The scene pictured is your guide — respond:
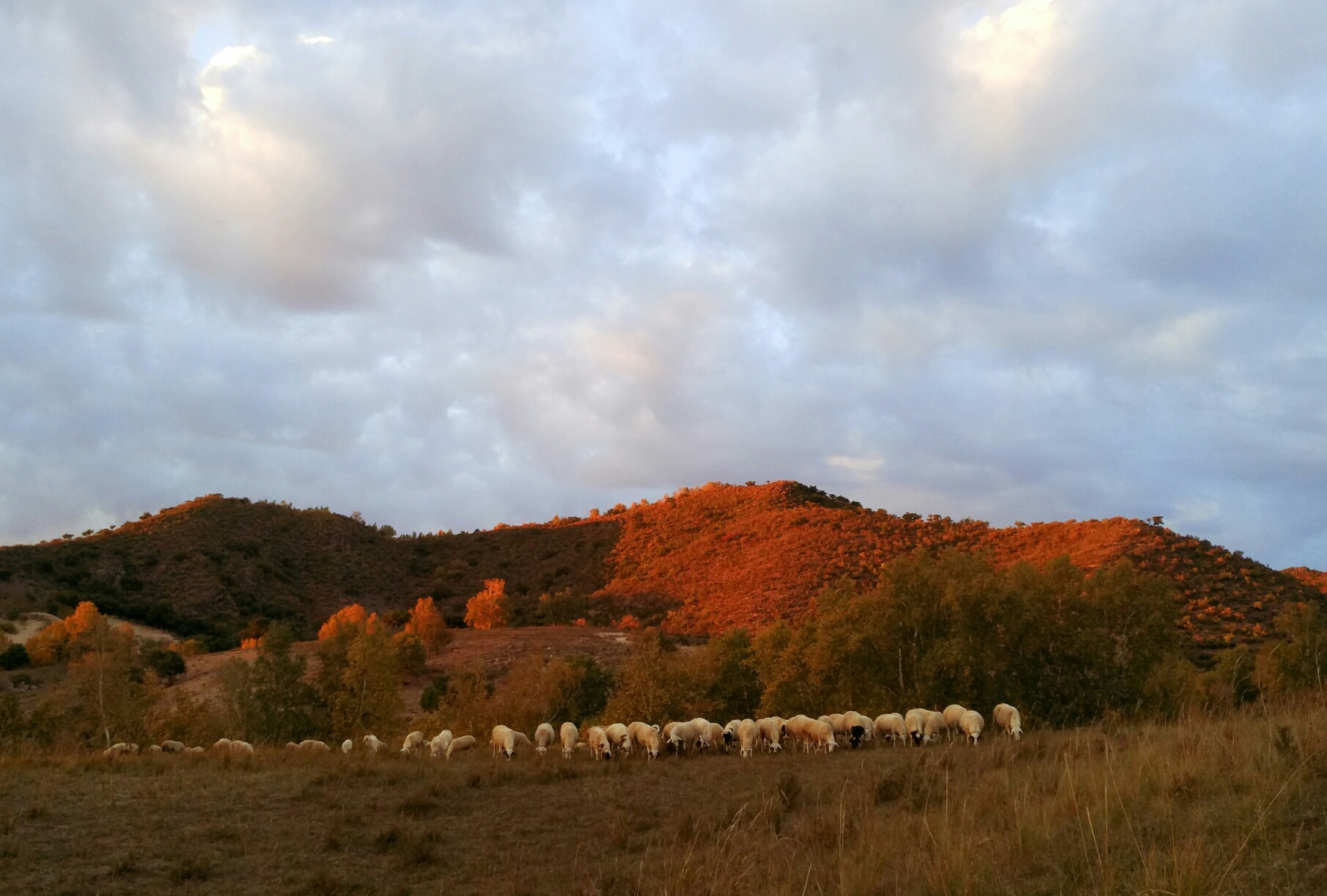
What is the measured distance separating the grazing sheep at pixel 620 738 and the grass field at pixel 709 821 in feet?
14.6

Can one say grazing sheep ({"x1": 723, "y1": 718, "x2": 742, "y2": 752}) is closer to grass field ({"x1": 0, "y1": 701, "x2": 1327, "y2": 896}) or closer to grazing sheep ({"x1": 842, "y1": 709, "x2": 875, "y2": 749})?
grazing sheep ({"x1": 842, "y1": 709, "x2": 875, "y2": 749})

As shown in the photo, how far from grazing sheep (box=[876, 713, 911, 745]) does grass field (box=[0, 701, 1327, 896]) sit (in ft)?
18.8

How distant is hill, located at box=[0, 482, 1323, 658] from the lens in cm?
6531

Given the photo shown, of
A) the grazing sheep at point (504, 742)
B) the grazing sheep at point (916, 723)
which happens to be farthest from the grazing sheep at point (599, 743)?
the grazing sheep at point (916, 723)

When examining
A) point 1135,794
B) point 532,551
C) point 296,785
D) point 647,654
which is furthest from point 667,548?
point 1135,794

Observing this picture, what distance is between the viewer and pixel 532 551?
387ft

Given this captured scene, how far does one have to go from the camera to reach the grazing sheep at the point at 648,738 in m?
26.5

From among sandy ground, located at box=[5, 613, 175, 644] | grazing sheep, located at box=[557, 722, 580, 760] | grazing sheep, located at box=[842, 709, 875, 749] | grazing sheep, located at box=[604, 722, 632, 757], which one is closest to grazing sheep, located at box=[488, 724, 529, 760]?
grazing sheep, located at box=[557, 722, 580, 760]

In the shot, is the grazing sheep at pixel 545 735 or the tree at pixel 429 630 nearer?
the grazing sheep at pixel 545 735

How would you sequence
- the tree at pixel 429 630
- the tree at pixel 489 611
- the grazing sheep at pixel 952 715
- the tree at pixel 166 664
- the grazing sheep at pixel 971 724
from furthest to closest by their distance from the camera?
the tree at pixel 489 611
the tree at pixel 429 630
the tree at pixel 166 664
the grazing sheep at pixel 952 715
the grazing sheep at pixel 971 724

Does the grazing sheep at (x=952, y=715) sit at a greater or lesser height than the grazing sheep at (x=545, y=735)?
greater

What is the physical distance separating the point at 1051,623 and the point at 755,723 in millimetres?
16423

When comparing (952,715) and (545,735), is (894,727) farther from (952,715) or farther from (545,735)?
(545,735)

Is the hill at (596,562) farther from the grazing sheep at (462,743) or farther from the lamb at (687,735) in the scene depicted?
the grazing sheep at (462,743)
